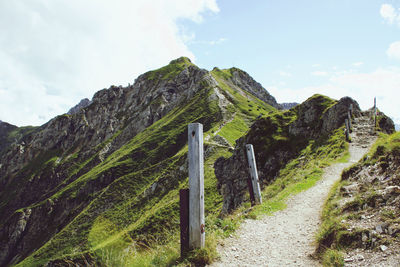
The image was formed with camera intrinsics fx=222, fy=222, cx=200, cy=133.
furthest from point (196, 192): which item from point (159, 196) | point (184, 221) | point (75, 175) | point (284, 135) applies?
point (75, 175)

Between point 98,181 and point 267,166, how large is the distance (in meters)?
109

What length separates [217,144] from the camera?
75.1 meters

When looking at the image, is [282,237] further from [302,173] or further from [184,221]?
[302,173]

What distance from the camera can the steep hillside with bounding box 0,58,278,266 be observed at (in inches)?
2082

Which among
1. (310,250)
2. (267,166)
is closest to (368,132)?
(267,166)

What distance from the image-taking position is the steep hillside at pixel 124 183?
5288 centimetres

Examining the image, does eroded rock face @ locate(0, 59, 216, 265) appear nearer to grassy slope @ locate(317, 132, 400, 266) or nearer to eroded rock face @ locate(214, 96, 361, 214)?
eroded rock face @ locate(214, 96, 361, 214)

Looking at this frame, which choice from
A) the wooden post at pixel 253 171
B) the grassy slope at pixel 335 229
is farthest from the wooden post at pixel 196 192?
the wooden post at pixel 253 171

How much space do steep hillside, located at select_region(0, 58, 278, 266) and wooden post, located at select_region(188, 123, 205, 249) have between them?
59.8 inches

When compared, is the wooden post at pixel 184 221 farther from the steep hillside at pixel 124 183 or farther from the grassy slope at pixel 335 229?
the grassy slope at pixel 335 229

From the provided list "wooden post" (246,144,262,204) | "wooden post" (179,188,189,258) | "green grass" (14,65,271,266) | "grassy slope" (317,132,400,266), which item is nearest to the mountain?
"green grass" (14,65,271,266)

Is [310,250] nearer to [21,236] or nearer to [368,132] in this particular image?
[368,132]

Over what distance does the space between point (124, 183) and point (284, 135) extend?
8079cm

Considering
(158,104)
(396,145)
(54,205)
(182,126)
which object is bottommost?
(54,205)
